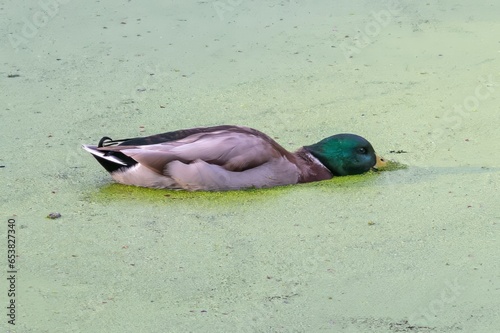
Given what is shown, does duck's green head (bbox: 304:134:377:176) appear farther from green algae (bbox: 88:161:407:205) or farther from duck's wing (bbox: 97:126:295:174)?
duck's wing (bbox: 97:126:295:174)

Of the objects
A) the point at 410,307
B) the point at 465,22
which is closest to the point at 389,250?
the point at 410,307

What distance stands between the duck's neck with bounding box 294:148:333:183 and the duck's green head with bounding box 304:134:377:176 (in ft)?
0.05

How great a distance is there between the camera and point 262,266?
11.3 ft

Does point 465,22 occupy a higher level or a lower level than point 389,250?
higher

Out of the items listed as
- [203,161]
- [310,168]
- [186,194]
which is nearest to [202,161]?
[203,161]

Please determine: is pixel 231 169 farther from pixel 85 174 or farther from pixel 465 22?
pixel 465 22

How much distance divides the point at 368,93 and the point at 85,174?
136cm

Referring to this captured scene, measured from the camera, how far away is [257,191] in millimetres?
4004

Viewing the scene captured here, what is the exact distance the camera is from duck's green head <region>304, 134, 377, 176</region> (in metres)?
4.15

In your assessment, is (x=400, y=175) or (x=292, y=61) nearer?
(x=400, y=175)

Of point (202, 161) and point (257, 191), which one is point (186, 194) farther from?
point (257, 191)

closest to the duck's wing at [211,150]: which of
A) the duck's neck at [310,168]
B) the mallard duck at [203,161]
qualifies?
the mallard duck at [203,161]

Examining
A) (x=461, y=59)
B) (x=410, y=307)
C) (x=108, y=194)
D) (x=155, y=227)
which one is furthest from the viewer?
(x=461, y=59)

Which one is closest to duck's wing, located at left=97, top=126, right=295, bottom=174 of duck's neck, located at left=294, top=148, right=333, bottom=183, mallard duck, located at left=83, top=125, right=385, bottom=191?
mallard duck, located at left=83, top=125, right=385, bottom=191
